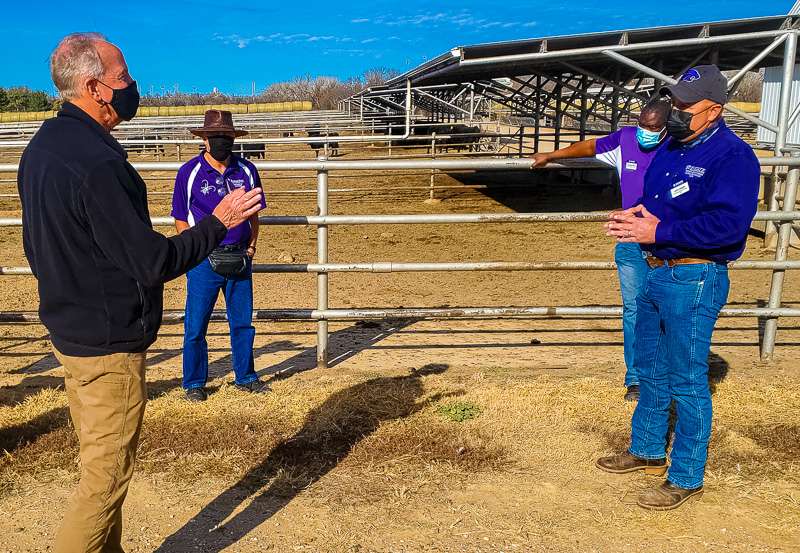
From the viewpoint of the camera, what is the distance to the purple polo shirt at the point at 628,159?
4.05 metres

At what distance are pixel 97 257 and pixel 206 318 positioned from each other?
226cm

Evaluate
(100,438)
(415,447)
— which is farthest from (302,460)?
(100,438)

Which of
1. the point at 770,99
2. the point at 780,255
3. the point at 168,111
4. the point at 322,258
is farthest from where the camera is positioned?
the point at 168,111

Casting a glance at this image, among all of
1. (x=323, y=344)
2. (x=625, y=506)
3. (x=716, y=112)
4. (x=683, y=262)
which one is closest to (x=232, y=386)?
(x=323, y=344)

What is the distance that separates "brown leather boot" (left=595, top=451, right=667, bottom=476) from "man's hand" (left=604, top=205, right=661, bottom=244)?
112 cm

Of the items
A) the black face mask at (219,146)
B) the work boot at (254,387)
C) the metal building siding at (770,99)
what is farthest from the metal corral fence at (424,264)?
the metal building siding at (770,99)

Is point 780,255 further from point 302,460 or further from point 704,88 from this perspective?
point 302,460

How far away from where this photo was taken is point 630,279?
4.32 metres

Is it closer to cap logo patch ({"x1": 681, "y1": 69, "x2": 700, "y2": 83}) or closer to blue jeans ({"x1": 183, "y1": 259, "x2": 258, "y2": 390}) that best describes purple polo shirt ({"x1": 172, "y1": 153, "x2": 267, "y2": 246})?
blue jeans ({"x1": 183, "y1": 259, "x2": 258, "y2": 390})

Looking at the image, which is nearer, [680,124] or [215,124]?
[680,124]

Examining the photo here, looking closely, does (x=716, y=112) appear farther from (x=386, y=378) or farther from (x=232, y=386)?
(x=232, y=386)

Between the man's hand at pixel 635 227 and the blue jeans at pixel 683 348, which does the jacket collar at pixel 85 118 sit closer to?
the man's hand at pixel 635 227

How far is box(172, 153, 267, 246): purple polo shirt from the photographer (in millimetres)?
4215

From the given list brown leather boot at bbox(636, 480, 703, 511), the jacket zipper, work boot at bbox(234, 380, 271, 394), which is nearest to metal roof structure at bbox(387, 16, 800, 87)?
work boot at bbox(234, 380, 271, 394)
